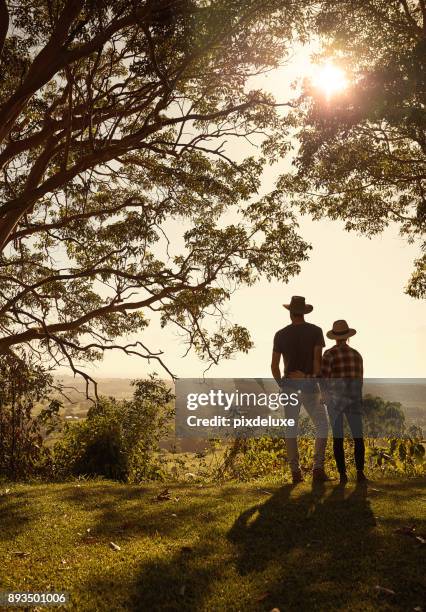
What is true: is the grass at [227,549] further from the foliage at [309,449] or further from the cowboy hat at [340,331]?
the foliage at [309,449]

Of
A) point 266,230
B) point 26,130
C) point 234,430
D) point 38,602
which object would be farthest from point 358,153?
point 38,602

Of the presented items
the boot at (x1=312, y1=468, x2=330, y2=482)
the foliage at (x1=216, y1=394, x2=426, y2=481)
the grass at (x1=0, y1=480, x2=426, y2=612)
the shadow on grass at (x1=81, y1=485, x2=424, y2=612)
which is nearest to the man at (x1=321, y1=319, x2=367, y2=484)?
the boot at (x1=312, y1=468, x2=330, y2=482)

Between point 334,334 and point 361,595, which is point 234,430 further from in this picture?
point 361,595

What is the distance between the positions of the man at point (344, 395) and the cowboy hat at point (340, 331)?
0.04 m

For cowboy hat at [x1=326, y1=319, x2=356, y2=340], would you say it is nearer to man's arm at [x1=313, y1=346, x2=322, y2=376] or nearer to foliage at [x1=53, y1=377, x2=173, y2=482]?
man's arm at [x1=313, y1=346, x2=322, y2=376]

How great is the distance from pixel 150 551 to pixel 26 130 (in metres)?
10.9

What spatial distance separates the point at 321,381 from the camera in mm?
7195

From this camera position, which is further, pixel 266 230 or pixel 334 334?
pixel 266 230

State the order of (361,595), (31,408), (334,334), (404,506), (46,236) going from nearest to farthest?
(361,595) → (404,506) → (334,334) → (31,408) → (46,236)

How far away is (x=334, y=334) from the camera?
752 centimetres

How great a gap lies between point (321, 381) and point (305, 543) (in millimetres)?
2902

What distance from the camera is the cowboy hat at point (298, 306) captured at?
7.41 meters

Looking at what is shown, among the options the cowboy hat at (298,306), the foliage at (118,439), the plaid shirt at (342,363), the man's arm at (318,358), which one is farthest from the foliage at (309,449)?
the cowboy hat at (298,306)

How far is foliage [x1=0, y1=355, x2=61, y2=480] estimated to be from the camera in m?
11.1
